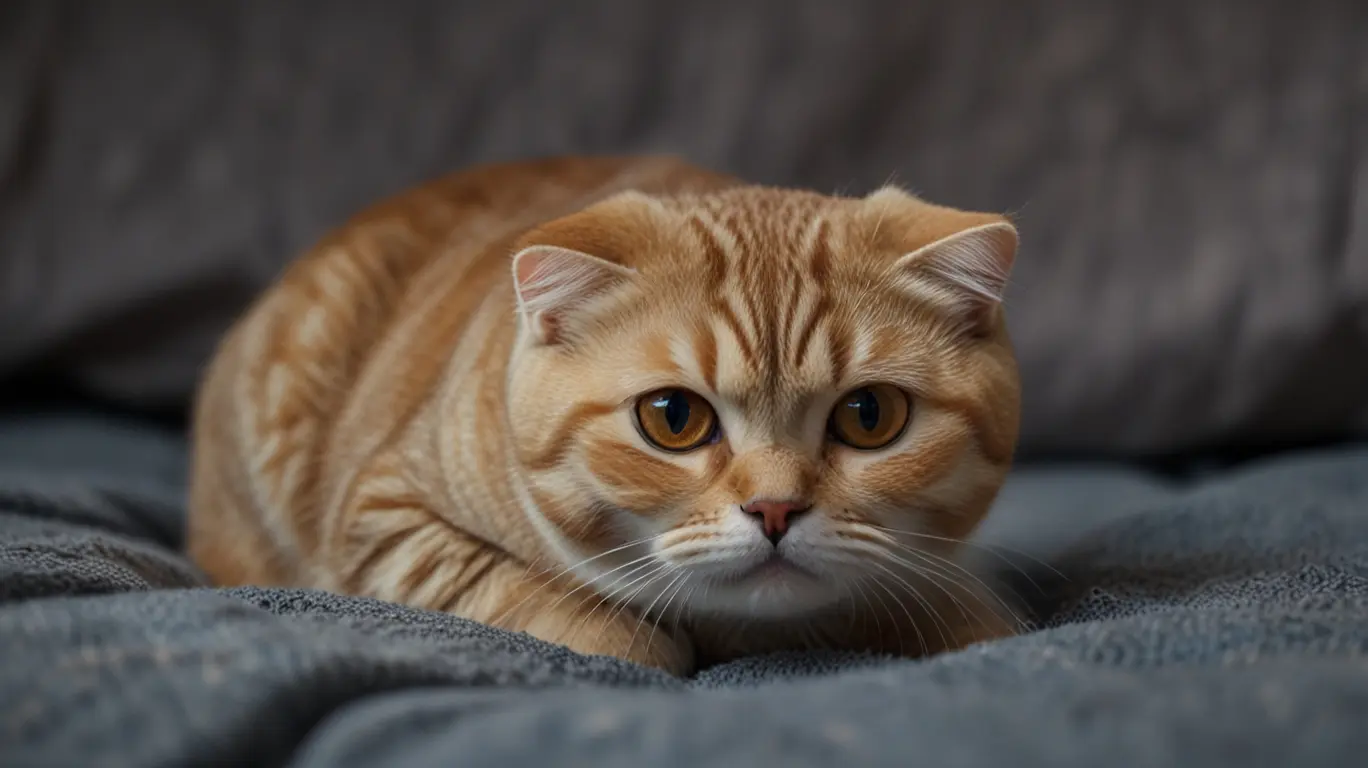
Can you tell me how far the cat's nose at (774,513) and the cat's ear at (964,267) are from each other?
268 millimetres

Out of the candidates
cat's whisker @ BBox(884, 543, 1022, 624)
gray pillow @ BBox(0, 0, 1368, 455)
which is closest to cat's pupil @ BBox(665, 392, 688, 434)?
cat's whisker @ BBox(884, 543, 1022, 624)

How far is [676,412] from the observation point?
1.08 metres

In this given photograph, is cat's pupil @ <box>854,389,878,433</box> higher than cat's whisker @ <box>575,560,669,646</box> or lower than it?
higher

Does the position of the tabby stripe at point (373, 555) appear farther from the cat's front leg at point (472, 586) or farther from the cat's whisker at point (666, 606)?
the cat's whisker at point (666, 606)

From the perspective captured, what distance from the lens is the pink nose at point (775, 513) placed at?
100cm

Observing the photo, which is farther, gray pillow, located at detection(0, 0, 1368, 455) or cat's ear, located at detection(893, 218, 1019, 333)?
gray pillow, located at detection(0, 0, 1368, 455)

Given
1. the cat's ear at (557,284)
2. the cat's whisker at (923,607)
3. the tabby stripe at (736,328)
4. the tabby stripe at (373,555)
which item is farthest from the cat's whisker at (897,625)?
the tabby stripe at (373,555)

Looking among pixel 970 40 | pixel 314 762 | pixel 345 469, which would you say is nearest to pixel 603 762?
pixel 314 762

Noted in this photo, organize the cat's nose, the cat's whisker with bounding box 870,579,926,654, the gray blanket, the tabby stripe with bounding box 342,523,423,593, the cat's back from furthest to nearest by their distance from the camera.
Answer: the cat's back < the tabby stripe with bounding box 342,523,423,593 < the cat's whisker with bounding box 870,579,926,654 < the cat's nose < the gray blanket

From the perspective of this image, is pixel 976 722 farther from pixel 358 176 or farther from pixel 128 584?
pixel 358 176

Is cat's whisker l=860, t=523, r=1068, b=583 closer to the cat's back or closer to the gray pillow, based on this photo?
the cat's back

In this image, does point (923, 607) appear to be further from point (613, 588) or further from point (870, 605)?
point (613, 588)

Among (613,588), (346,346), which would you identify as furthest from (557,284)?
(346,346)

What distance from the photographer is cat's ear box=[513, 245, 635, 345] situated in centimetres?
111
